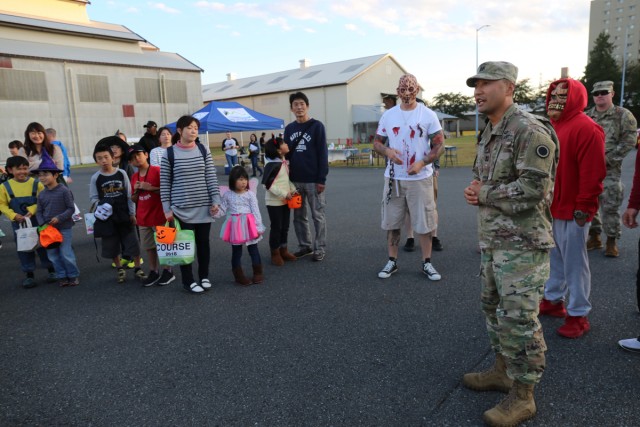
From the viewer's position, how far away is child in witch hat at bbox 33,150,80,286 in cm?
516

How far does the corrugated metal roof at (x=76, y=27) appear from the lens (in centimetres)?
3100

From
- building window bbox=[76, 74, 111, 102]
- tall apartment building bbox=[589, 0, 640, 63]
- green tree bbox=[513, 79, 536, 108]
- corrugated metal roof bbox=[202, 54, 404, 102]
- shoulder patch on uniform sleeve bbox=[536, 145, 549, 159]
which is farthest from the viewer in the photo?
tall apartment building bbox=[589, 0, 640, 63]

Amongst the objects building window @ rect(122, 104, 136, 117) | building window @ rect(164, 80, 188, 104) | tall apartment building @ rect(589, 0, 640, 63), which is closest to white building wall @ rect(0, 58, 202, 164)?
building window @ rect(122, 104, 136, 117)

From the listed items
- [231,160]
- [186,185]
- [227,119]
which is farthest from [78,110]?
[186,185]

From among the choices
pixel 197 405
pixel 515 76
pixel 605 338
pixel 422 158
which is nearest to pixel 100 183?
pixel 197 405

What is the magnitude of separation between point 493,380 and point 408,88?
9.98ft

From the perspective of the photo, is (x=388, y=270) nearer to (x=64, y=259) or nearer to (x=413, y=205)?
(x=413, y=205)

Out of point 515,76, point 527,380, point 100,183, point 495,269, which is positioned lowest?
point 527,380

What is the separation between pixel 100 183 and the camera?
5.20 metres

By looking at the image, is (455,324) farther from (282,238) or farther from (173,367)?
(282,238)

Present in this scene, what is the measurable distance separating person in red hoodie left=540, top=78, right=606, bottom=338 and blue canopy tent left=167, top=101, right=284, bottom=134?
13182 mm

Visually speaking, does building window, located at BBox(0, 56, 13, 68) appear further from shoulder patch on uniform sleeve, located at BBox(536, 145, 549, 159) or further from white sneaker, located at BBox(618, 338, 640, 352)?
white sneaker, located at BBox(618, 338, 640, 352)

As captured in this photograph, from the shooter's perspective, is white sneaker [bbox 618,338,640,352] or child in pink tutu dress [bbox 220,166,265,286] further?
child in pink tutu dress [bbox 220,166,265,286]

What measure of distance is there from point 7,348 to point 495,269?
3.93 m
